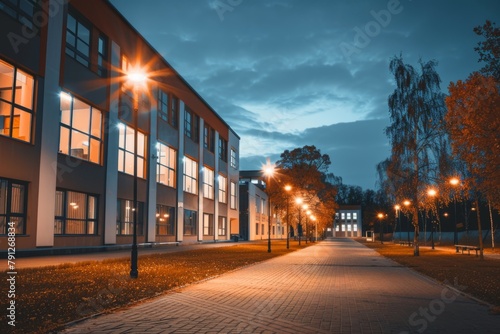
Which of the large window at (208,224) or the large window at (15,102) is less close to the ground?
the large window at (15,102)

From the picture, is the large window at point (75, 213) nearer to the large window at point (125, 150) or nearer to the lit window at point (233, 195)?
the large window at point (125, 150)

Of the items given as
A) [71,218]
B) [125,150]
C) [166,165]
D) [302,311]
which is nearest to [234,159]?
[166,165]

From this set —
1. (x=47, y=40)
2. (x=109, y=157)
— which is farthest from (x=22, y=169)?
(x=109, y=157)

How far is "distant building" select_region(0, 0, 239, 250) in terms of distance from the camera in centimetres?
2059

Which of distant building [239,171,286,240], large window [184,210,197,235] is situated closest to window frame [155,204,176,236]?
large window [184,210,197,235]

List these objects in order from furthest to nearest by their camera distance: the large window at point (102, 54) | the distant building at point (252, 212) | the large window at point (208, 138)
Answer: the distant building at point (252, 212)
the large window at point (208, 138)
the large window at point (102, 54)

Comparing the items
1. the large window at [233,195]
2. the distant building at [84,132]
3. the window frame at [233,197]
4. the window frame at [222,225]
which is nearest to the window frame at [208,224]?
the window frame at [222,225]

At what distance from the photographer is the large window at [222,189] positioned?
57125 millimetres

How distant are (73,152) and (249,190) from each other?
4863 cm

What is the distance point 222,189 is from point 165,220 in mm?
19514

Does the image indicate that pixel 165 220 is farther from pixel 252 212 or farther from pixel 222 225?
pixel 252 212

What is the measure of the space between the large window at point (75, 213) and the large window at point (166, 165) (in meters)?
10.6

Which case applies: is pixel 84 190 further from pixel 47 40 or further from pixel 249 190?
pixel 249 190

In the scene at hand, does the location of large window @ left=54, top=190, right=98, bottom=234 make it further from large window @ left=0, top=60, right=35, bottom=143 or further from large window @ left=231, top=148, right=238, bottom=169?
large window @ left=231, top=148, right=238, bottom=169
